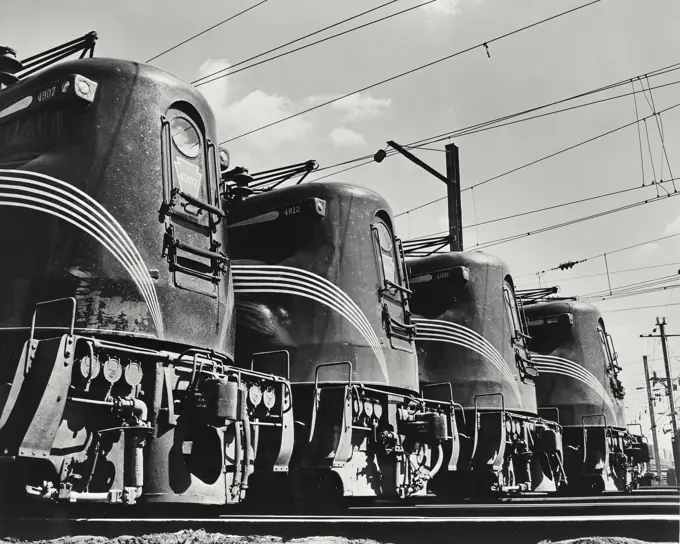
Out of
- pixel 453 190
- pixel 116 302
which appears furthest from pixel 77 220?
pixel 453 190

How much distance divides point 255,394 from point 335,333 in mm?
2084

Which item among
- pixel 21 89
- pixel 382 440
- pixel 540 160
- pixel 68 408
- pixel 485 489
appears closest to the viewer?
pixel 68 408

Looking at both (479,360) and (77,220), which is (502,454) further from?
(77,220)

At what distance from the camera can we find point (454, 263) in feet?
43.5

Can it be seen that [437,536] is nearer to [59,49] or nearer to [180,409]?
[180,409]

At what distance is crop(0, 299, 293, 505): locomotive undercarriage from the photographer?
5.11 meters

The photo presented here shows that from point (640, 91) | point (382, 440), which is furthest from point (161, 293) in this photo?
point (640, 91)

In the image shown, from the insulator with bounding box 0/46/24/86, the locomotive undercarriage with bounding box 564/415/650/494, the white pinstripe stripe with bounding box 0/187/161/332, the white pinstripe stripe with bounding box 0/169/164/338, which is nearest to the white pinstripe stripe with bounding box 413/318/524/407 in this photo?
the locomotive undercarriage with bounding box 564/415/650/494

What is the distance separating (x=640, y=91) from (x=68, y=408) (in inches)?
439

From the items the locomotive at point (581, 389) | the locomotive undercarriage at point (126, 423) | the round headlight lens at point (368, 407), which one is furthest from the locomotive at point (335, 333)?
the locomotive at point (581, 389)

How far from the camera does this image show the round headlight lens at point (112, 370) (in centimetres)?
569

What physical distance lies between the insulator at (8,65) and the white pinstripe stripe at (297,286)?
129 inches

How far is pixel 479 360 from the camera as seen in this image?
12.7 m

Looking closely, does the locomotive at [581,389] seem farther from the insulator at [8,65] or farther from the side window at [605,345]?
the insulator at [8,65]
